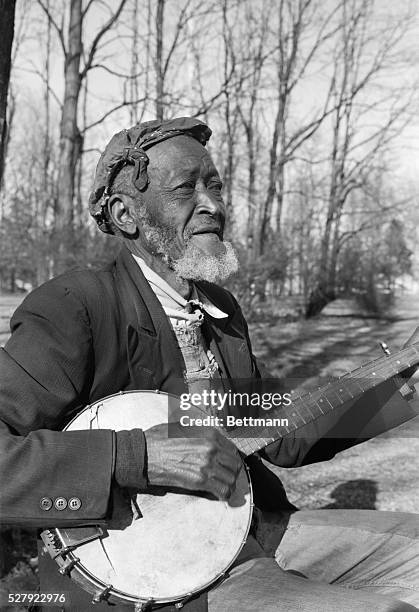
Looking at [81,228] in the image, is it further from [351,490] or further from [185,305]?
[185,305]

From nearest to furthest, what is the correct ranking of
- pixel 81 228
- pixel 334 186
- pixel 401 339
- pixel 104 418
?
pixel 104 418, pixel 81 228, pixel 401 339, pixel 334 186

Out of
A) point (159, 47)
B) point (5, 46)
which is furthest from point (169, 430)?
point (159, 47)

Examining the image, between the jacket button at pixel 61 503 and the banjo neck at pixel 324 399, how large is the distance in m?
0.52

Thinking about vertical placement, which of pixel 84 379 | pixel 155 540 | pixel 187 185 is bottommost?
pixel 155 540

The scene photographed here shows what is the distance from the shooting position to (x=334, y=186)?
18984 mm

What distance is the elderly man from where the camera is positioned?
5.08 feet

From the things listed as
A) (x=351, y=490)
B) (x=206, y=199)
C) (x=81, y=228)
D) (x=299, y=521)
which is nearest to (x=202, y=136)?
(x=206, y=199)

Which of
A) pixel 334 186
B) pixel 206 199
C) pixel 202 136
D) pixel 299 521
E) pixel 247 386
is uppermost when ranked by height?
pixel 334 186

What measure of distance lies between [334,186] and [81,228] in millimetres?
10465

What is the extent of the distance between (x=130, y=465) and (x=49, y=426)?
273 mm

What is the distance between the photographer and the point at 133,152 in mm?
2037

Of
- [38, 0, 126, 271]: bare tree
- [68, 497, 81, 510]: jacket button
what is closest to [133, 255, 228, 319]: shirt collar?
[68, 497, 81, 510]: jacket button

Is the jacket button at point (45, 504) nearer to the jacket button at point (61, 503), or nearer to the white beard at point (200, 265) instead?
the jacket button at point (61, 503)

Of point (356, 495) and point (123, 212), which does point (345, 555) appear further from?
point (356, 495)
